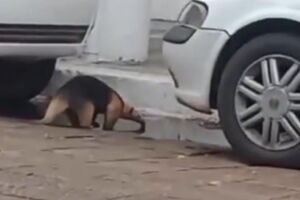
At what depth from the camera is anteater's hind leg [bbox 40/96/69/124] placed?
Result: 398 inches

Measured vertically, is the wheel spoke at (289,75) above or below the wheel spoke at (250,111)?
above

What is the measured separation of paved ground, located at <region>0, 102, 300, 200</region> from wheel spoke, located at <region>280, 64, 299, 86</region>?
548mm

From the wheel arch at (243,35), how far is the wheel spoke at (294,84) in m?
0.35

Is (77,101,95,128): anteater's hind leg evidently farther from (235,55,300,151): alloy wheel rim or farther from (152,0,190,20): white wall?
(235,55,300,151): alloy wheel rim

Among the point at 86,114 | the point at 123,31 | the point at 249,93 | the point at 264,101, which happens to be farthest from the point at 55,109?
the point at 264,101

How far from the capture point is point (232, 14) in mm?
7887

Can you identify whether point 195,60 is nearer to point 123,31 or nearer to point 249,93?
point 249,93

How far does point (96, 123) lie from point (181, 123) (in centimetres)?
73

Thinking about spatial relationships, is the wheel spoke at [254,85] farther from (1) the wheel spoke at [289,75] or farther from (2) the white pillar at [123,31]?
(2) the white pillar at [123,31]

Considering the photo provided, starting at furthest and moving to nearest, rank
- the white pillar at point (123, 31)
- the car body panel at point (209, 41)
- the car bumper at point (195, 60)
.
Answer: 1. the white pillar at point (123, 31)
2. the car bumper at point (195, 60)
3. the car body panel at point (209, 41)

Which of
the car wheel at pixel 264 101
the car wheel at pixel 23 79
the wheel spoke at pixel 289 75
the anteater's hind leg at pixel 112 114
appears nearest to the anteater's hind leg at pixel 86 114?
the anteater's hind leg at pixel 112 114

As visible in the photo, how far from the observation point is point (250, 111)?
7.73 meters

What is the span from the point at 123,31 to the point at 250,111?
12.9 feet

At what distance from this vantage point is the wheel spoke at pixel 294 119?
754 centimetres
